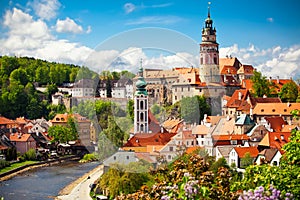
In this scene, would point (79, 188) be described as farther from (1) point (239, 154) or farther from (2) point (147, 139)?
(1) point (239, 154)

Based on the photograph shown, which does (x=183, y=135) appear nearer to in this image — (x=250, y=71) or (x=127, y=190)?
(x=127, y=190)

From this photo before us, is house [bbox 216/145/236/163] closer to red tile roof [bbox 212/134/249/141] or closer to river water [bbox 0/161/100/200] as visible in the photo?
red tile roof [bbox 212/134/249/141]

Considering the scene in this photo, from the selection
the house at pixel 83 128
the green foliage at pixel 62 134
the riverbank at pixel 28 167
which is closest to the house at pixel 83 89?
the house at pixel 83 128

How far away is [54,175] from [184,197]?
1533 cm

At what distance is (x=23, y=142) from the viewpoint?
23.5m

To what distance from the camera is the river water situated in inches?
587

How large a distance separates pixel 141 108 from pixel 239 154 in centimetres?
297

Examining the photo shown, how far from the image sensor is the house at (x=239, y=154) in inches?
569

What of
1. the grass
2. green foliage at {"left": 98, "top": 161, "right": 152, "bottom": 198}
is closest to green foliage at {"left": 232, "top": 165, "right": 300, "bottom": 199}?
green foliage at {"left": 98, "top": 161, "right": 152, "bottom": 198}

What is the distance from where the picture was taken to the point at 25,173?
1922 cm

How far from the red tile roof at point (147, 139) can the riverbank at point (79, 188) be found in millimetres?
2143

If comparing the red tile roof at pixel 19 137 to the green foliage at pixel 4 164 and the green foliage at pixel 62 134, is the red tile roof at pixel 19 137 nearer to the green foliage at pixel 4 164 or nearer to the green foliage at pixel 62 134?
the green foliage at pixel 62 134

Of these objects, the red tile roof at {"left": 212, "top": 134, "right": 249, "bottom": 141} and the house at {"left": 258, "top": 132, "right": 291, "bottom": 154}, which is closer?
the house at {"left": 258, "top": 132, "right": 291, "bottom": 154}

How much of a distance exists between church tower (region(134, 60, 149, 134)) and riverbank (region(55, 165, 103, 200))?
231cm
